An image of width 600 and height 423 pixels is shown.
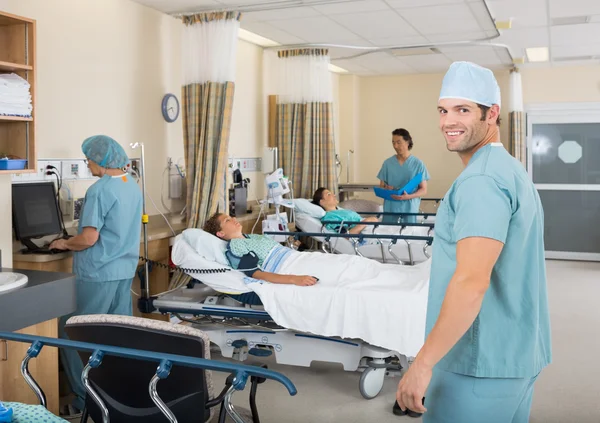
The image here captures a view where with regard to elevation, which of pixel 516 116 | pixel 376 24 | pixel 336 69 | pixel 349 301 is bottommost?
pixel 349 301

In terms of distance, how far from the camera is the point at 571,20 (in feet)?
18.8

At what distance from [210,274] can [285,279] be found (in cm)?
46

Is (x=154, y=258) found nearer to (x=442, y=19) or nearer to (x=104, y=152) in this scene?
(x=104, y=152)

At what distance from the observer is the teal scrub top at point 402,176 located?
6.64 meters

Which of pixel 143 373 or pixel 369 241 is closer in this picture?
pixel 143 373

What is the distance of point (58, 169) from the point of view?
13.8 ft

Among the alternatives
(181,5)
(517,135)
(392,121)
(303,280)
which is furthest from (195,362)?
(392,121)

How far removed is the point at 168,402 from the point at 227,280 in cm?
167

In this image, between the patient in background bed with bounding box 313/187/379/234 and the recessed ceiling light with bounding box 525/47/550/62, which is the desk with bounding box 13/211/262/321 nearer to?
the patient in background bed with bounding box 313/187/379/234

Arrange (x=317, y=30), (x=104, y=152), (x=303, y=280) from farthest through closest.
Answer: (x=317, y=30)
(x=303, y=280)
(x=104, y=152)

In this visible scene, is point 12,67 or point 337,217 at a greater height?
point 12,67

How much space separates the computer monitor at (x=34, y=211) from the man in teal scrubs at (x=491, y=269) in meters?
2.60

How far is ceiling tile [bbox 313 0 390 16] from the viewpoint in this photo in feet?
16.3

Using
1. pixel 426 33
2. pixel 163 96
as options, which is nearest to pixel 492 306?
pixel 163 96
